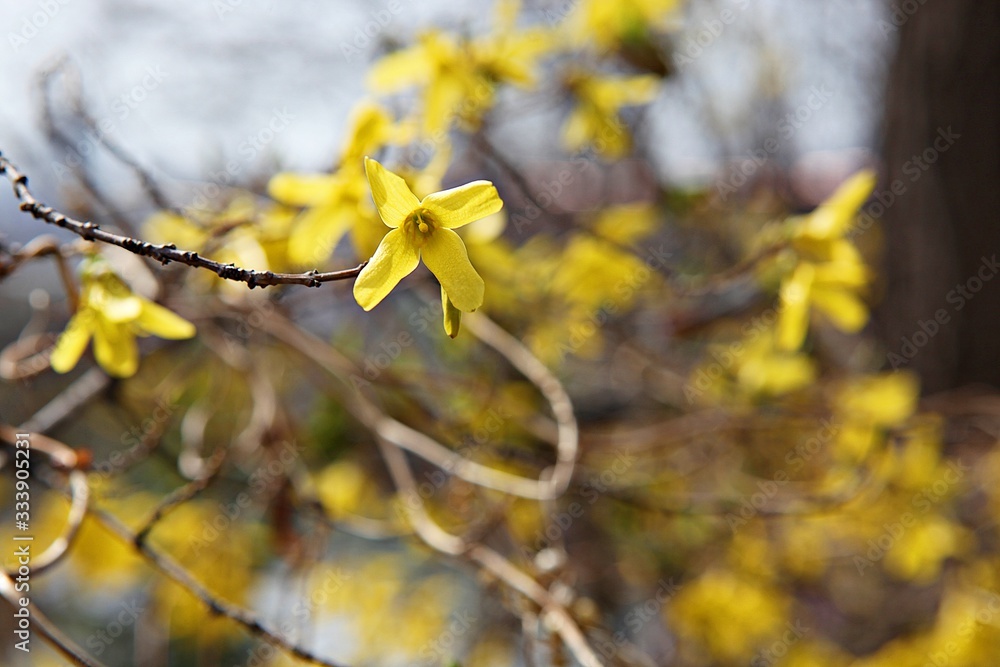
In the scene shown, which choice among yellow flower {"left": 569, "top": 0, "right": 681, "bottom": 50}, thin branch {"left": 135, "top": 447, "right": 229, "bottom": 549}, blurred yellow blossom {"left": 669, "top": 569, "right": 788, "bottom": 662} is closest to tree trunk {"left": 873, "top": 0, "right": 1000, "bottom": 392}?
blurred yellow blossom {"left": 669, "top": 569, "right": 788, "bottom": 662}

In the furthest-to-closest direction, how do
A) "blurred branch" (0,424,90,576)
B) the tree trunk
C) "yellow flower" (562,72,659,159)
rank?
1. the tree trunk
2. "yellow flower" (562,72,659,159)
3. "blurred branch" (0,424,90,576)

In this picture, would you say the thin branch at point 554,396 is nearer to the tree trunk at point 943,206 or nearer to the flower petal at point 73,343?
the flower petal at point 73,343

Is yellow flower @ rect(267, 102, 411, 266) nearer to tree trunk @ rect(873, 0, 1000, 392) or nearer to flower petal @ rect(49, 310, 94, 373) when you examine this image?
flower petal @ rect(49, 310, 94, 373)

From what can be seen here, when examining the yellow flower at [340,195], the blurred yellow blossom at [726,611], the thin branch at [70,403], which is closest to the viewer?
the yellow flower at [340,195]

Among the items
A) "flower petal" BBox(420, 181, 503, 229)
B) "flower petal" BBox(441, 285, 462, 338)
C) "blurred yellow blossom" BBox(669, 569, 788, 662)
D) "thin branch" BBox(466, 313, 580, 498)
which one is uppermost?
"flower petal" BBox(420, 181, 503, 229)

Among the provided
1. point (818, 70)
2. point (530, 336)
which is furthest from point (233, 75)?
point (818, 70)

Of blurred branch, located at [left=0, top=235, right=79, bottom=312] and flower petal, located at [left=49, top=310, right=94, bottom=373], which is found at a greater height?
blurred branch, located at [left=0, top=235, right=79, bottom=312]

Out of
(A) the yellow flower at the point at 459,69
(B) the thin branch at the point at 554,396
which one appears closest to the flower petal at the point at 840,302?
(B) the thin branch at the point at 554,396
